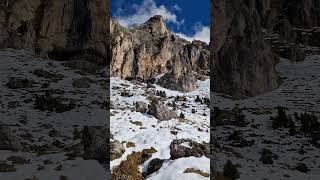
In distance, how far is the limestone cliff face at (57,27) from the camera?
54844 mm

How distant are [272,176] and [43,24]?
43.8 metres

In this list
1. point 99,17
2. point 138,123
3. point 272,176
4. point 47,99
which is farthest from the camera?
point 99,17

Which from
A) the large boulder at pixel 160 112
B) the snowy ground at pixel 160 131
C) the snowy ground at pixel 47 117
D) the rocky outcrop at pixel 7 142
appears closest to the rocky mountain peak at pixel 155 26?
the snowy ground at pixel 47 117

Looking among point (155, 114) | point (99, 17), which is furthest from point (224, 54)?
point (155, 114)

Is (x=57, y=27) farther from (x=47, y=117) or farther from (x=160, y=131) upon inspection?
(x=160, y=131)

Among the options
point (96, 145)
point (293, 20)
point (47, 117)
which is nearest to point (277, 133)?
point (47, 117)

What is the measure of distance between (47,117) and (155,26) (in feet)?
208

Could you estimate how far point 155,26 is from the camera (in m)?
93.8

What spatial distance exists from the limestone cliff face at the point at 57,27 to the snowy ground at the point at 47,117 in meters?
3.52

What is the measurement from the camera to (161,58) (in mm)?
80562

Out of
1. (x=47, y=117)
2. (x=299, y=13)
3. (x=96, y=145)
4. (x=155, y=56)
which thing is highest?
(x=299, y=13)

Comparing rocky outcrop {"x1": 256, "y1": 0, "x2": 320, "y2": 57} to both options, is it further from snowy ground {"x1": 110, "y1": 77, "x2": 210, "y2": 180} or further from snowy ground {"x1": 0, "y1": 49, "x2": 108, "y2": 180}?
snowy ground {"x1": 0, "y1": 49, "x2": 108, "y2": 180}

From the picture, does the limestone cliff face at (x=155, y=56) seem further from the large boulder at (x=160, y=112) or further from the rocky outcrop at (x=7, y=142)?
the rocky outcrop at (x=7, y=142)

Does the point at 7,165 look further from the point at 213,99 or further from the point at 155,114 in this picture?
the point at 213,99
